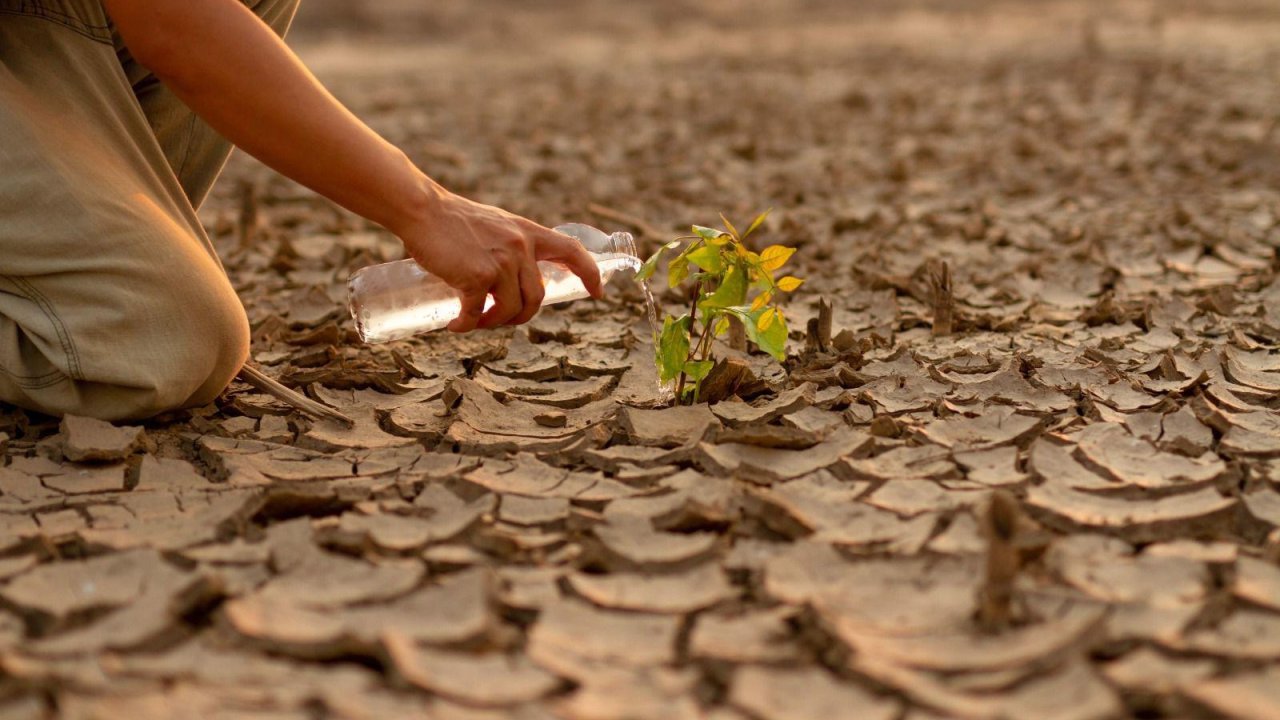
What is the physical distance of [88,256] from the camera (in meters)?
1.70

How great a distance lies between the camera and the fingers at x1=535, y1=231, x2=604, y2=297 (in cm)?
175

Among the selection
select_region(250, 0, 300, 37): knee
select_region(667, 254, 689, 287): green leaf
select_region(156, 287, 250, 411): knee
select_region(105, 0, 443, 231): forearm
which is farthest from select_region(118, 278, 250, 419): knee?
select_region(667, 254, 689, 287): green leaf

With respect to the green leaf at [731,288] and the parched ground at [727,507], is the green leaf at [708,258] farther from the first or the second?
the parched ground at [727,507]

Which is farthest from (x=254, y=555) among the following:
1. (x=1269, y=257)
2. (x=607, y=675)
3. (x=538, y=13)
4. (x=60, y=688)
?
(x=538, y=13)

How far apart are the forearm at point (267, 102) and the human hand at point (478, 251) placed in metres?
0.03

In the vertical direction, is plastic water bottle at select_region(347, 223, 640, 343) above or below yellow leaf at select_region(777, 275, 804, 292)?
below

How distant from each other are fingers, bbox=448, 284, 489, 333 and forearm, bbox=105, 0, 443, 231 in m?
0.13

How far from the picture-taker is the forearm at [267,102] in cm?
158

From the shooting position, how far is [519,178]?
3980 millimetres

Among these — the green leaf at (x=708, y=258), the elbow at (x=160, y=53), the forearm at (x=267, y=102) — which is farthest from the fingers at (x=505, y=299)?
the elbow at (x=160, y=53)

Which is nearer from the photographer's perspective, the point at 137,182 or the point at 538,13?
the point at 137,182

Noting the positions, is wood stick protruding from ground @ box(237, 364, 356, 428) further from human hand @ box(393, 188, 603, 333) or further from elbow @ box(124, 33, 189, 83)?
elbow @ box(124, 33, 189, 83)

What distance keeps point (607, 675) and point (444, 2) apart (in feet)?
43.3

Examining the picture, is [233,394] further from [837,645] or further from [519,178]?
[519,178]
